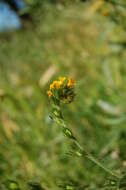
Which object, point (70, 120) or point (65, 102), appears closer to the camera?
point (65, 102)

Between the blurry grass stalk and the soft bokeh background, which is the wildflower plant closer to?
the blurry grass stalk

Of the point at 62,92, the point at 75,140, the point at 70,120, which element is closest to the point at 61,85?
the point at 62,92

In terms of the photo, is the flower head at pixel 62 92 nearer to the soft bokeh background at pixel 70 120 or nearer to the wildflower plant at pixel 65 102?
the wildflower plant at pixel 65 102

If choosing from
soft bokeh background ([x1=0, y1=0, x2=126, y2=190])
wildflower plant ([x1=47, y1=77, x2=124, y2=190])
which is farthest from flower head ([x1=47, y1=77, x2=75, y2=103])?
soft bokeh background ([x1=0, y1=0, x2=126, y2=190])

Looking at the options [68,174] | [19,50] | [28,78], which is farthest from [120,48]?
[19,50]

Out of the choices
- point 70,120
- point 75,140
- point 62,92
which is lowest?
point 75,140

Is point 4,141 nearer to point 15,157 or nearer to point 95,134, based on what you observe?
point 15,157

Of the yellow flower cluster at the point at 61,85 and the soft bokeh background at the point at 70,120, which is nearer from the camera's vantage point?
the yellow flower cluster at the point at 61,85

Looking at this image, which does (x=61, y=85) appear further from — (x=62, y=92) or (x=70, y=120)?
(x=70, y=120)

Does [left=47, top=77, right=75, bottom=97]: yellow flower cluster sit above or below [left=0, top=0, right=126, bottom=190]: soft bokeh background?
below

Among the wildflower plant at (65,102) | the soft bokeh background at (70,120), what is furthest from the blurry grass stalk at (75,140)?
the soft bokeh background at (70,120)

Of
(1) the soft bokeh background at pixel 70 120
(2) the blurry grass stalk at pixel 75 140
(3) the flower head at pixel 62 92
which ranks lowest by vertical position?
(2) the blurry grass stalk at pixel 75 140
